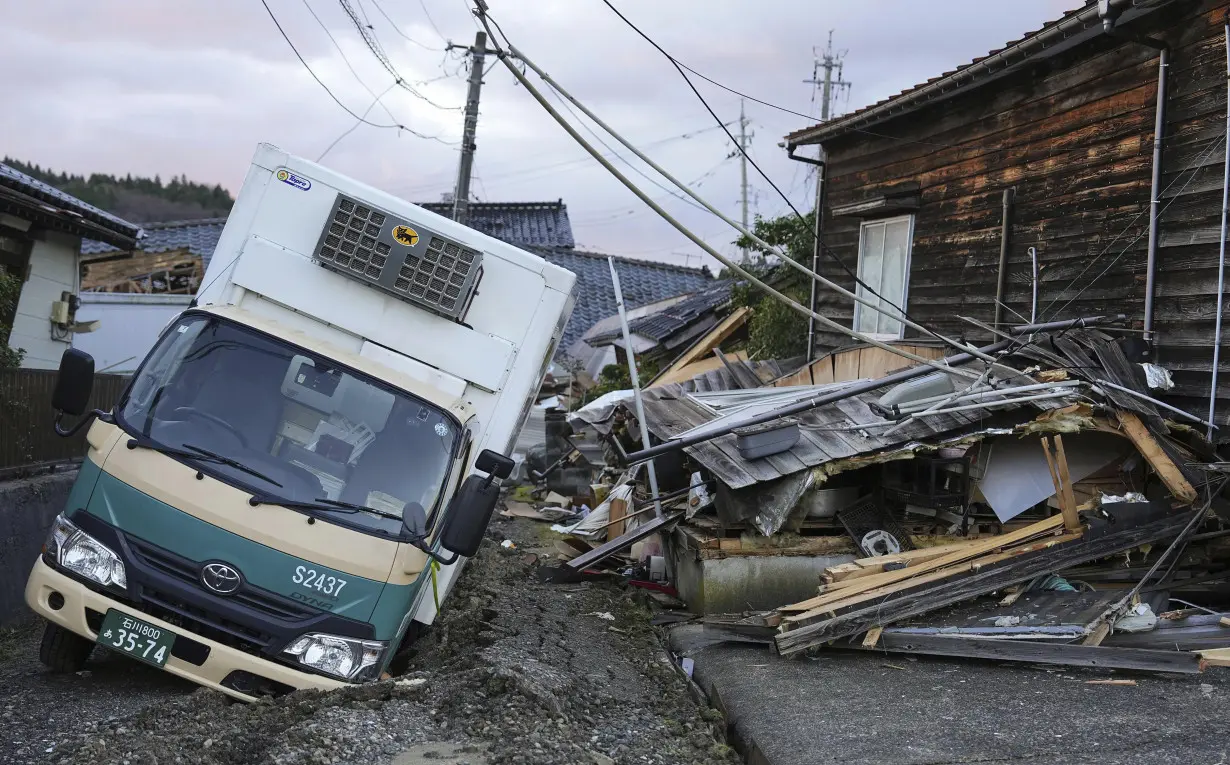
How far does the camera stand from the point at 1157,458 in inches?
295

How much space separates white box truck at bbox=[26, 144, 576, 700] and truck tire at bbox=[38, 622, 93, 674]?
0.01 meters

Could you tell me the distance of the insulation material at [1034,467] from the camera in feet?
27.5

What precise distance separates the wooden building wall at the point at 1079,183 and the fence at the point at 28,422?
879 centimetres

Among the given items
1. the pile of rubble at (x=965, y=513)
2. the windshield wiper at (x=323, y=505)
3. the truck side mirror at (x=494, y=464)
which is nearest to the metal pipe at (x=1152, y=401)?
the pile of rubble at (x=965, y=513)

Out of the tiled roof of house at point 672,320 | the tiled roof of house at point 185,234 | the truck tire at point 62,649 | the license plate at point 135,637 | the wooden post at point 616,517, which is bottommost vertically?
the wooden post at point 616,517

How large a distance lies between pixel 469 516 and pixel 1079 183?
286 inches

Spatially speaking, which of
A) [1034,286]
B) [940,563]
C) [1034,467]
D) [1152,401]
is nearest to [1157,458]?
[1152,401]

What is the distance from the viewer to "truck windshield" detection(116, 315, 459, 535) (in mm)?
5438

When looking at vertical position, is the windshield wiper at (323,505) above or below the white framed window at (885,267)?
below

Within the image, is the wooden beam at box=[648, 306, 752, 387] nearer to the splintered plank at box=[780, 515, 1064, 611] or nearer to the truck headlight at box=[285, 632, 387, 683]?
the splintered plank at box=[780, 515, 1064, 611]

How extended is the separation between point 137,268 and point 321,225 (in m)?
18.4

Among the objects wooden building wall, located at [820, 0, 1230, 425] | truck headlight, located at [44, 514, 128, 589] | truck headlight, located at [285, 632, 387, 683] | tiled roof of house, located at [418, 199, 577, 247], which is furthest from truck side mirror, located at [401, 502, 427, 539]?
tiled roof of house, located at [418, 199, 577, 247]

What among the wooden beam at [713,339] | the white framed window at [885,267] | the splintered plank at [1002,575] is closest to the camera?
the splintered plank at [1002,575]

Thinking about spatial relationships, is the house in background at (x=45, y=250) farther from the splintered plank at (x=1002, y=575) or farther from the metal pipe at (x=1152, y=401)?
the metal pipe at (x=1152, y=401)
